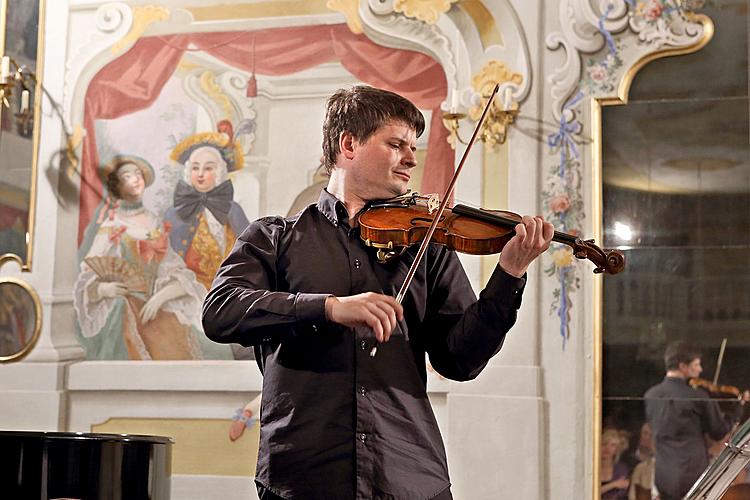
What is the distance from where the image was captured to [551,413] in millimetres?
5035

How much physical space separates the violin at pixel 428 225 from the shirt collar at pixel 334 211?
0.20 ft

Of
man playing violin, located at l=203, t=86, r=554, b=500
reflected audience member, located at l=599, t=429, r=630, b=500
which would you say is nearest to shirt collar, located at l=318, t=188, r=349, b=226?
man playing violin, located at l=203, t=86, r=554, b=500

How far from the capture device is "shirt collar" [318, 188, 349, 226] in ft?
8.60

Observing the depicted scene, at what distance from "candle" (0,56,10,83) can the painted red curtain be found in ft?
1.41

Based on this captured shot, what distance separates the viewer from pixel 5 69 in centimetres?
561

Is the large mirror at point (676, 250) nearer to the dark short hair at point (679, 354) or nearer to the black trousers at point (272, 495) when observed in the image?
the dark short hair at point (679, 354)

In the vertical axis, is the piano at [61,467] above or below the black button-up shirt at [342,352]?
below

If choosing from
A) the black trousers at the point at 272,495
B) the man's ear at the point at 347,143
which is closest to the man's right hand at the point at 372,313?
the black trousers at the point at 272,495

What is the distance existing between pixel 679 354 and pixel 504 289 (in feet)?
9.05

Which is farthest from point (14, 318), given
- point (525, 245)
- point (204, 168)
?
point (525, 245)

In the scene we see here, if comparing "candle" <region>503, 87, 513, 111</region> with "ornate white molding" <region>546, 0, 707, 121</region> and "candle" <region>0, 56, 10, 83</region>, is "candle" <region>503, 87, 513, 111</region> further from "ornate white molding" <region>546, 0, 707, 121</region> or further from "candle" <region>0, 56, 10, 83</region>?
"candle" <region>0, 56, 10, 83</region>

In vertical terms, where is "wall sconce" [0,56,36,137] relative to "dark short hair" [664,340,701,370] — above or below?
above

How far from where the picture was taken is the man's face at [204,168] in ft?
18.3

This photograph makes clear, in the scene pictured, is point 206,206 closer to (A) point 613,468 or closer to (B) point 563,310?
(B) point 563,310
